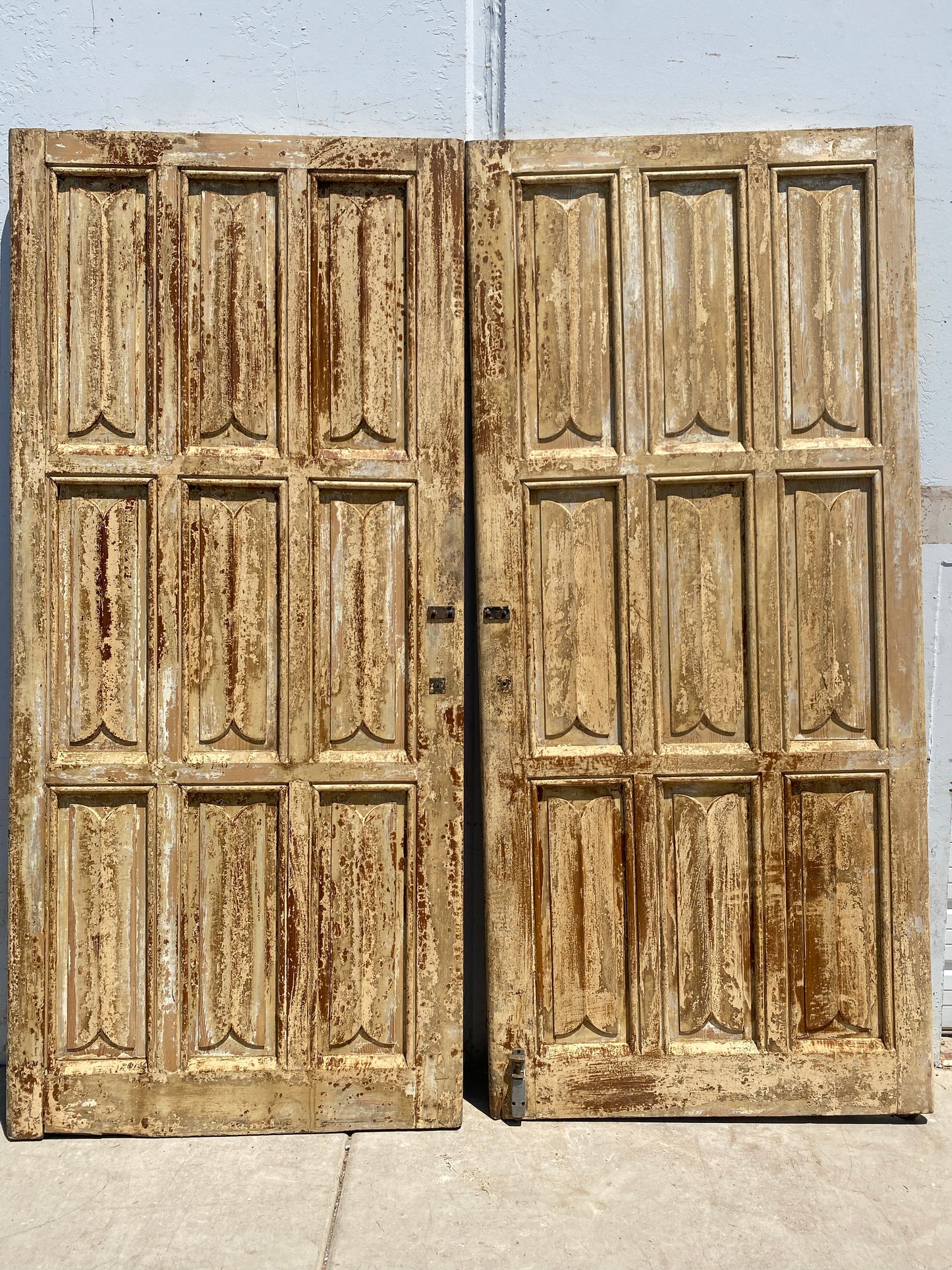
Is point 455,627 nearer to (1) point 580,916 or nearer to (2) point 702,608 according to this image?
(2) point 702,608

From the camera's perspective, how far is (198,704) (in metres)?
2.49

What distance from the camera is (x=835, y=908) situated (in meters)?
2.52

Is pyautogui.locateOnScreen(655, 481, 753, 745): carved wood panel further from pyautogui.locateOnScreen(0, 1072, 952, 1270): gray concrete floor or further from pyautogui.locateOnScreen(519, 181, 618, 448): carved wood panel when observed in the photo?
pyautogui.locateOnScreen(0, 1072, 952, 1270): gray concrete floor

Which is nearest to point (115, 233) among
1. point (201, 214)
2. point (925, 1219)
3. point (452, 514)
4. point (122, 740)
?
point (201, 214)

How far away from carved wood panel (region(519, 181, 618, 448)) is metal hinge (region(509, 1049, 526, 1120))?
1620 millimetres

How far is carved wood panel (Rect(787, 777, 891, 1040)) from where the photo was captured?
98.9 inches

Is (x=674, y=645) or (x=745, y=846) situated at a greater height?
(x=674, y=645)

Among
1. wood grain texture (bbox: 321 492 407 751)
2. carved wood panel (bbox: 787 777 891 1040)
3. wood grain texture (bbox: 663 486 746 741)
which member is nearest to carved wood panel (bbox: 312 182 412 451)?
wood grain texture (bbox: 321 492 407 751)

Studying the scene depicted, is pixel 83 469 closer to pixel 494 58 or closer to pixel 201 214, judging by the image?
pixel 201 214

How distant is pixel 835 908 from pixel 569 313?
1.72m

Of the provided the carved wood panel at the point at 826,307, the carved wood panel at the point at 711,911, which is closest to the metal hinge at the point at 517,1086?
the carved wood panel at the point at 711,911

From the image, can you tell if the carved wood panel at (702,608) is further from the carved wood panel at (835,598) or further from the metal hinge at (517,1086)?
the metal hinge at (517,1086)

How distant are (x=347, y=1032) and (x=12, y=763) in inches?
43.7

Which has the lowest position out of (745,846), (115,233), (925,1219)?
(925,1219)
